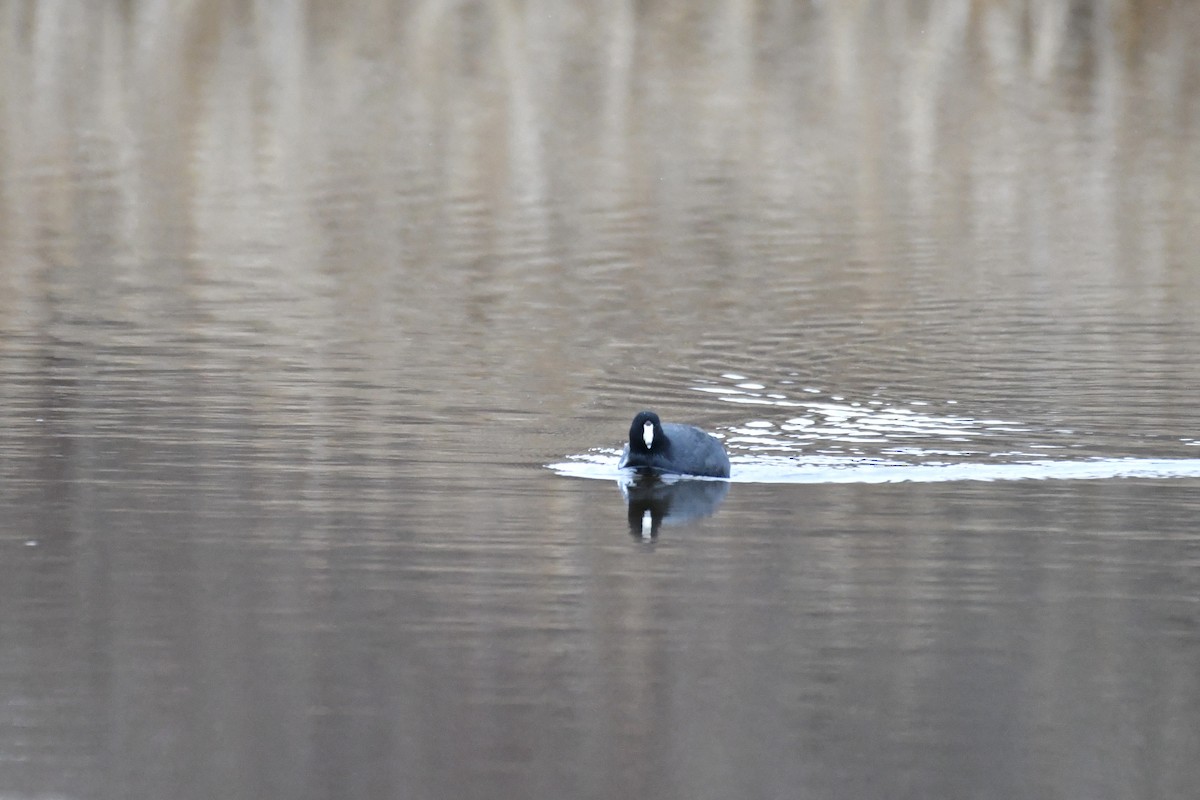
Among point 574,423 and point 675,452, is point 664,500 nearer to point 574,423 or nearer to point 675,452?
point 675,452

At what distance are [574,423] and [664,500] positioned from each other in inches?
83.8

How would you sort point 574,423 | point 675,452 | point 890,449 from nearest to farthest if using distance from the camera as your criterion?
point 675,452
point 890,449
point 574,423

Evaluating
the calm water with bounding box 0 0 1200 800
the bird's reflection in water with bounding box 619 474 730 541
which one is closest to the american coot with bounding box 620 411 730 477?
the bird's reflection in water with bounding box 619 474 730 541

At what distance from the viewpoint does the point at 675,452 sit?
1242 cm

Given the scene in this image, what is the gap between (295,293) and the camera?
63.7ft

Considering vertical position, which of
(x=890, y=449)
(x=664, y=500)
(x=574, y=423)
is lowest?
(x=664, y=500)

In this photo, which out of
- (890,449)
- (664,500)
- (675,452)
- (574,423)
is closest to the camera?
(664,500)

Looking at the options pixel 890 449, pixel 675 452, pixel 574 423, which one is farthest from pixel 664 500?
pixel 574 423

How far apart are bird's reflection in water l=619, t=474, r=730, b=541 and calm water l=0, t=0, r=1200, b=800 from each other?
0.18 feet

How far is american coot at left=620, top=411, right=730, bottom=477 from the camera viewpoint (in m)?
12.4

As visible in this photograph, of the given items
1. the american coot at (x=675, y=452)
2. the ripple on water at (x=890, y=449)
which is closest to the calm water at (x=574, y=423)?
the ripple on water at (x=890, y=449)

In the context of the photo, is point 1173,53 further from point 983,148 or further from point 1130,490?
point 1130,490

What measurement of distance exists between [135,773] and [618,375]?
8.78 meters

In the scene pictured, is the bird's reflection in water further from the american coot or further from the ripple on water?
the ripple on water
